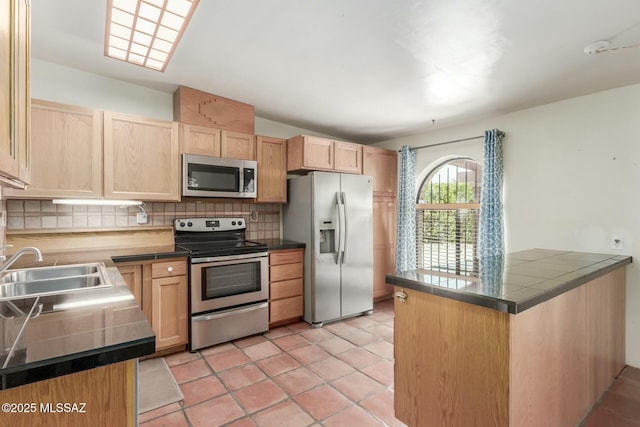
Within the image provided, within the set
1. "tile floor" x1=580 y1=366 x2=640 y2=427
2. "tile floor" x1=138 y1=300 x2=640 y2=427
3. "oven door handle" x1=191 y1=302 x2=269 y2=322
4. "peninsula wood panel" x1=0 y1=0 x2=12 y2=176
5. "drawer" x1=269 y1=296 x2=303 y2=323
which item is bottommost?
"tile floor" x1=580 y1=366 x2=640 y2=427

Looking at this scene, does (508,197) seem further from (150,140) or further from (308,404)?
(150,140)

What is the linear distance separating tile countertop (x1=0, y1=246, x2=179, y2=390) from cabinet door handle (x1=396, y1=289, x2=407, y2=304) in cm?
125

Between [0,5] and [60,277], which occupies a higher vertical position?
[0,5]

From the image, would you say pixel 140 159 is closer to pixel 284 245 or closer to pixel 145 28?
pixel 145 28

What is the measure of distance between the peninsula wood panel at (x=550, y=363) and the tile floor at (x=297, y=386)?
354 mm

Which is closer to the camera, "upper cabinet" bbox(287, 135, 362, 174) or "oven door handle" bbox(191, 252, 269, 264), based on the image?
"oven door handle" bbox(191, 252, 269, 264)

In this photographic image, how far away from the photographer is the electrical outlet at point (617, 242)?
266 cm

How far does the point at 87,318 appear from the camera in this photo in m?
1.05

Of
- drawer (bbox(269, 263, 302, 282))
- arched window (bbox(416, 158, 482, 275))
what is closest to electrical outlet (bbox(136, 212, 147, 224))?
drawer (bbox(269, 263, 302, 282))

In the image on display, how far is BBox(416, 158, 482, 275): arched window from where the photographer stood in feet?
12.5

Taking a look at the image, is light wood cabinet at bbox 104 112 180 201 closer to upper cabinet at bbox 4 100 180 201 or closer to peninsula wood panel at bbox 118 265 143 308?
upper cabinet at bbox 4 100 180 201

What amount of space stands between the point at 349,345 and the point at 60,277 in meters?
2.34

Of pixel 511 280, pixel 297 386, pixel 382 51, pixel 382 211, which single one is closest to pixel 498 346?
pixel 511 280

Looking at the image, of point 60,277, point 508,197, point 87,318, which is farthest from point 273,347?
point 508,197
